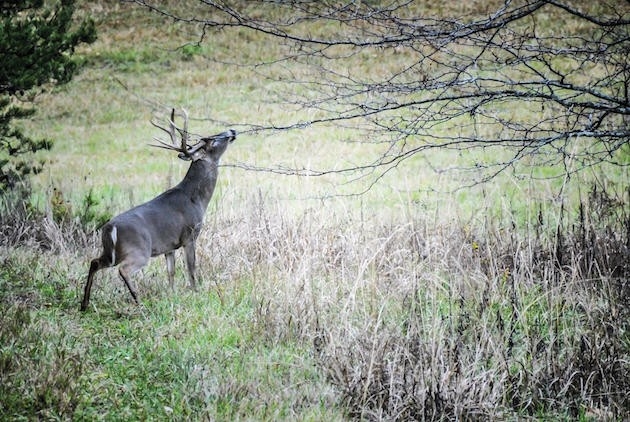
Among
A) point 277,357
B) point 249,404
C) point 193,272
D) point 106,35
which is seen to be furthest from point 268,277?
point 106,35

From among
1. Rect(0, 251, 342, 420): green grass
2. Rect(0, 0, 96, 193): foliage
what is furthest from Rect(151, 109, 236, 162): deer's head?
Rect(0, 0, 96, 193): foliage

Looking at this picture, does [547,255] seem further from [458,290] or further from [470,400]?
[470,400]

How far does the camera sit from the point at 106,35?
3145cm

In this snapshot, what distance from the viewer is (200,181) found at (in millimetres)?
7496

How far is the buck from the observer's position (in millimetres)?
6168

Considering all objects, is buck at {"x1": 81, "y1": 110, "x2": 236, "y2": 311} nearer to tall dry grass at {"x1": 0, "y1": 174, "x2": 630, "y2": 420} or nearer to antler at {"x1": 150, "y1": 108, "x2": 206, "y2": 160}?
antler at {"x1": 150, "y1": 108, "x2": 206, "y2": 160}

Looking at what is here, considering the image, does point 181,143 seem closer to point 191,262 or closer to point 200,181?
point 200,181

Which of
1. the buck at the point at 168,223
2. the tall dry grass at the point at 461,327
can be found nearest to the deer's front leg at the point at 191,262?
the buck at the point at 168,223

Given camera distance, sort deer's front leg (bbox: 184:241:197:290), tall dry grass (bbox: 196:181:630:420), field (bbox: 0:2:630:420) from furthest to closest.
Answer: deer's front leg (bbox: 184:241:197:290), tall dry grass (bbox: 196:181:630:420), field (bbox: 0:2:630:420)

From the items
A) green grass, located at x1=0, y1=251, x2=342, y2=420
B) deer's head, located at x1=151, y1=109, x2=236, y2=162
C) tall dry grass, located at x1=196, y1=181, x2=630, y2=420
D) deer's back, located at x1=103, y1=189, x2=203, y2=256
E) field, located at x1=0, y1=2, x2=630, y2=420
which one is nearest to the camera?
green grass, located at x1=0, y1=251, x2=342, y2=420

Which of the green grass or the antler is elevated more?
the antler

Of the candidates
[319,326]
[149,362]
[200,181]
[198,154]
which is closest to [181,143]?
[198,154]

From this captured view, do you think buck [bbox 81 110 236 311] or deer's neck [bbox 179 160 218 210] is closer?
buck [bbox 81 110 236 311]

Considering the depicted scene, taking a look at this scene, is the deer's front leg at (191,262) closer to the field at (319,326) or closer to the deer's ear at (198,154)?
the field at (319,326)
